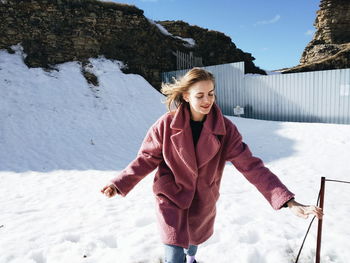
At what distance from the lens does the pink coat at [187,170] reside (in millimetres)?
1852

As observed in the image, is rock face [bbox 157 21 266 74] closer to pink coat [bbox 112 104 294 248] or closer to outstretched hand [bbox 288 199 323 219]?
pink coat [bbox 112 104 294 248]

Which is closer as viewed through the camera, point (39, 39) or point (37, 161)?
point (37, 161)

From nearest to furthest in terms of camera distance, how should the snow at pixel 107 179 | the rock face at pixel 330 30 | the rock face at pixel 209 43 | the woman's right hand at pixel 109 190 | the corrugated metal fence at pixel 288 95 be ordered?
the woman's right hand at pixel 109 190
the snow at pixel 107 179
the corrugated metal fence at pixel 288 95
the rock face at pixel 209 43
the rock face at pixel 330 30

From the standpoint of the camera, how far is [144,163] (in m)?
1.99

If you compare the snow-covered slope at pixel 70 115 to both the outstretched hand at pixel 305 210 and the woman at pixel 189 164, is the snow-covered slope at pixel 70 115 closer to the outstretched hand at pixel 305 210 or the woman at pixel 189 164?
the woman at pixel 189 164

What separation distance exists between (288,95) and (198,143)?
916 cm

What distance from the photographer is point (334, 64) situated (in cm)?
1444

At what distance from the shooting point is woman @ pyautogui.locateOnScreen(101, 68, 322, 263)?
1852 mm

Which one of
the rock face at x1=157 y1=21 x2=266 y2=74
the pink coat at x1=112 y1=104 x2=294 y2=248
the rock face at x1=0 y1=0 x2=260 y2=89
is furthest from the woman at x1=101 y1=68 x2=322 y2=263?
the rock face at x1=157 y1=21 x2=266 y2=74

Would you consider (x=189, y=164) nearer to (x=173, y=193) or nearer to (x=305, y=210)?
(x=173, y=193)

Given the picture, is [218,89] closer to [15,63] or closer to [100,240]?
[15,63]

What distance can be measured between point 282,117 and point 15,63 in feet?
37.2

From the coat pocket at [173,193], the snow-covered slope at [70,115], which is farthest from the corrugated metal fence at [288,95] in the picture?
the coat pocket at [173,193]

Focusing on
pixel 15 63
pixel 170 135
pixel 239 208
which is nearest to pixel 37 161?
pixel 239 208
